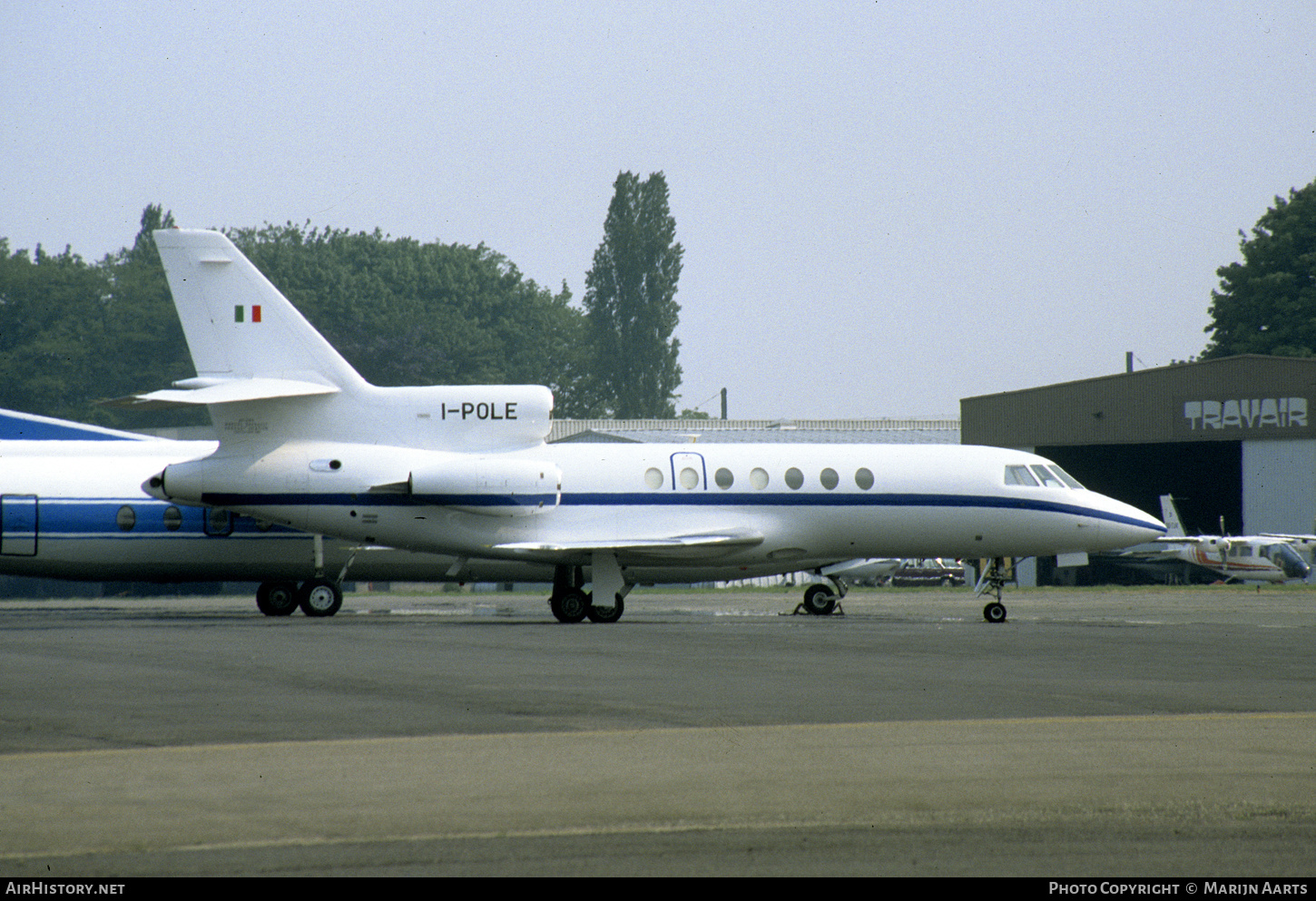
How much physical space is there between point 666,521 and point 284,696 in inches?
591

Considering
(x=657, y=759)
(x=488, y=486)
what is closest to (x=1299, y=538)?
(x=488, y=486)

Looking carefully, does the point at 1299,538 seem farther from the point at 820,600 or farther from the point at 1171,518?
the point at 820,600

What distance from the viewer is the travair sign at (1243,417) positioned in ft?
167

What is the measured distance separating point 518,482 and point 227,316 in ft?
20.4

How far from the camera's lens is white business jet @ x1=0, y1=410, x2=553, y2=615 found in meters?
29.3

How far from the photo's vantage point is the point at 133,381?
8956 cm

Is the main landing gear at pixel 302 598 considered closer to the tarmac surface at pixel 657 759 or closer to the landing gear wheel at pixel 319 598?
the landing gear wheel at pixel 319 598

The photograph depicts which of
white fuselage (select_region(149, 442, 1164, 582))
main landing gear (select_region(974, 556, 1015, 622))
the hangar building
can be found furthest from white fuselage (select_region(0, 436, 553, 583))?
the hangar building

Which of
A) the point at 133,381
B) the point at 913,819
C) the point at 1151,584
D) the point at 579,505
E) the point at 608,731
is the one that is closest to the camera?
the point at 913,819

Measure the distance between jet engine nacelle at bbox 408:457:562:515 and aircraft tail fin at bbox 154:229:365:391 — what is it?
269cm

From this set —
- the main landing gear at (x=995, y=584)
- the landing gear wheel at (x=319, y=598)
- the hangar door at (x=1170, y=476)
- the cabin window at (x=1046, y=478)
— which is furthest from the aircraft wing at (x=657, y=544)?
the hangar door at (x=1170, y=476)

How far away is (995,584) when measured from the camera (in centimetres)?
2878
